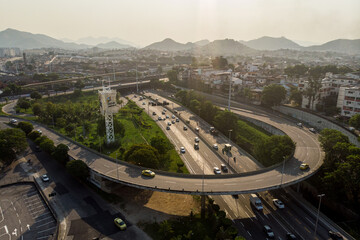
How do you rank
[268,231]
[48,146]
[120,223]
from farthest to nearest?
1. [48,146]
2. [120,223]
3. [268,231]

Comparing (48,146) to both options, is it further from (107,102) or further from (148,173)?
(148,173)

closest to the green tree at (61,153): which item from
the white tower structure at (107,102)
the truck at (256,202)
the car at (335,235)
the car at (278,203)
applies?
the white tower structure at (107,102)

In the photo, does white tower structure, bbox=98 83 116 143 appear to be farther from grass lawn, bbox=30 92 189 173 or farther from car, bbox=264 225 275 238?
car, bbox=264 225 275 238

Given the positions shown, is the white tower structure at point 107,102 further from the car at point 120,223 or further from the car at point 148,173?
the car at point 120,223

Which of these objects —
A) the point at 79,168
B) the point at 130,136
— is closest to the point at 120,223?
the point at 79,168

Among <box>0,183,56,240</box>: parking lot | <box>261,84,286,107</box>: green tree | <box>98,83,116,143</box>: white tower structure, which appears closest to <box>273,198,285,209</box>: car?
<box>0,183,56,240</box>: parking lot

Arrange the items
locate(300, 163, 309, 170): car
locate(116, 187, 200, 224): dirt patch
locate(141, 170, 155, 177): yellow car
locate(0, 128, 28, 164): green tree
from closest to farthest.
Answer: locate(116, 187, 200, 224): dirt patch → locate(141, 170, 155, 177): yellow car → locate(300, 163, 309, 170): car → locate(0, 128, 28, 164): green tree

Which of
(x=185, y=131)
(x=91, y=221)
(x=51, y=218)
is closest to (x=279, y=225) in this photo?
(x=91, y=221)
